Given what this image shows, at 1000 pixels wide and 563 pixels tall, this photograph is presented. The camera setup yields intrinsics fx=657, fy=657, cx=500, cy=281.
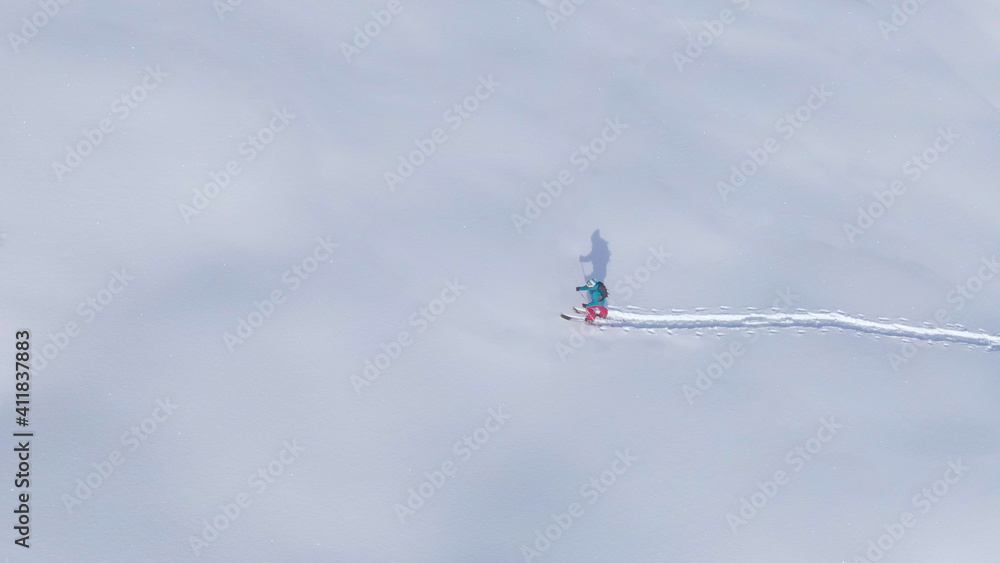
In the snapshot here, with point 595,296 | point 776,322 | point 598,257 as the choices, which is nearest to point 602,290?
point 595,296

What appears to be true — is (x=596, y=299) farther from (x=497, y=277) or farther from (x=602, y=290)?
(x=497, y=277)

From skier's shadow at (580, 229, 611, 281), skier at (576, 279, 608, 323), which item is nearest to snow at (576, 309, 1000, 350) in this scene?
skier at (576, 279, 608, 323)

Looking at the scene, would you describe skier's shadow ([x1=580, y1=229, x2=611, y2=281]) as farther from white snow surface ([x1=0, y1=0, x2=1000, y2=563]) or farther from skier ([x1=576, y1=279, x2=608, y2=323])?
skier ([x1=576, y1=279, x2=608, y2=323])

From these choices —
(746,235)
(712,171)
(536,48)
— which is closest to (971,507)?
(746,235)

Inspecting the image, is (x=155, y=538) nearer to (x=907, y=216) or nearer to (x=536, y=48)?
(x=536, y=48)

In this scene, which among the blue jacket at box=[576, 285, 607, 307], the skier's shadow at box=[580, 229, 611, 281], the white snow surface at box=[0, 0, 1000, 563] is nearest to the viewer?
the white snow surface at box=[0, 0, 1000, 563]

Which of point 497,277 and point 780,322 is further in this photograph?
point 780,322

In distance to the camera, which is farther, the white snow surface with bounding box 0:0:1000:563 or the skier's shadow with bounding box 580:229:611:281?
the skier's shadow with bounding box 580:229:611:281
